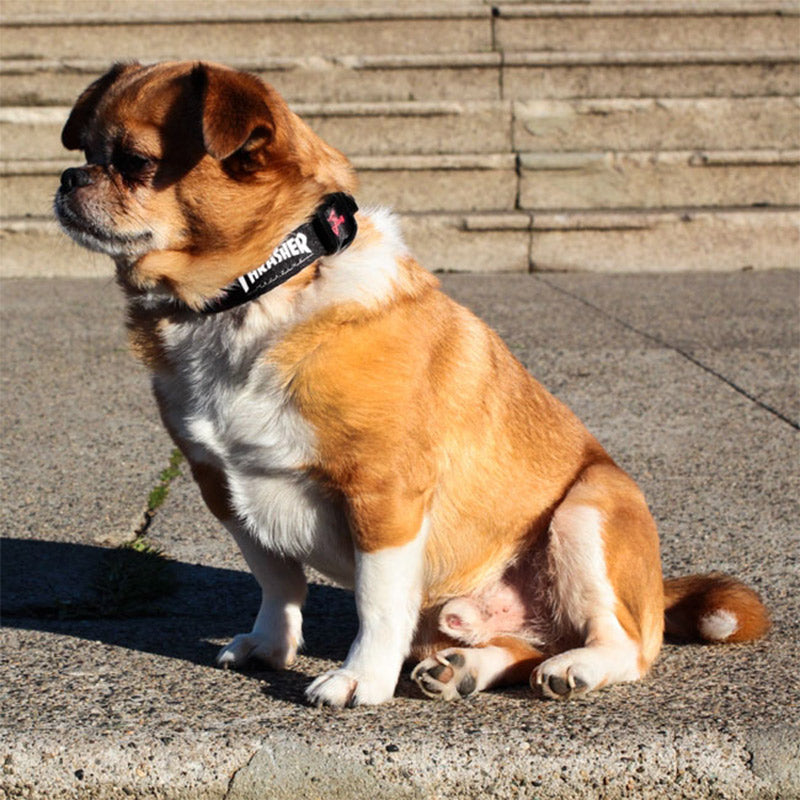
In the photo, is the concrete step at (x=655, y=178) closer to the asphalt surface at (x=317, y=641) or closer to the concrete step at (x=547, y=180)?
the concrete step at (x=547, y=180)

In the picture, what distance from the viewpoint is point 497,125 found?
31.6 ft

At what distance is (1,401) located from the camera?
5633mm

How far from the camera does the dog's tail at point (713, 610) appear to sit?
312cm

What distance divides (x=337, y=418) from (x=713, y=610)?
44.6 inches

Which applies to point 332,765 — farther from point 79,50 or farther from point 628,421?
point 79,50

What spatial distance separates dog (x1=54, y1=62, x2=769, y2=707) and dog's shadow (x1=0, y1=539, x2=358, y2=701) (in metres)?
0.23

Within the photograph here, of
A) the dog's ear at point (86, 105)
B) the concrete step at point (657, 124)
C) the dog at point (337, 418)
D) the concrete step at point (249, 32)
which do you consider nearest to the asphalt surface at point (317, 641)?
the dog at point (337, 418)

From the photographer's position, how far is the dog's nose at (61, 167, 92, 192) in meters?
2.82

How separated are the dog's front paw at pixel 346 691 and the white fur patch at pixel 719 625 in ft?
2.92

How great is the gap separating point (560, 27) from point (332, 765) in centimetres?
867

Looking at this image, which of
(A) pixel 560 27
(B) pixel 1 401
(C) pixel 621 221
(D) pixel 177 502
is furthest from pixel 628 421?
(A) pixel 560 27

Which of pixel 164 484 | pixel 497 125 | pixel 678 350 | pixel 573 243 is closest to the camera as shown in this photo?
pixel 164 484

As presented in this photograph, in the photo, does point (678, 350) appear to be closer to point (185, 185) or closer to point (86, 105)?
point (86, 105)

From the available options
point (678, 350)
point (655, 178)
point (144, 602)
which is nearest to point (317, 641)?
point (144, 602)
